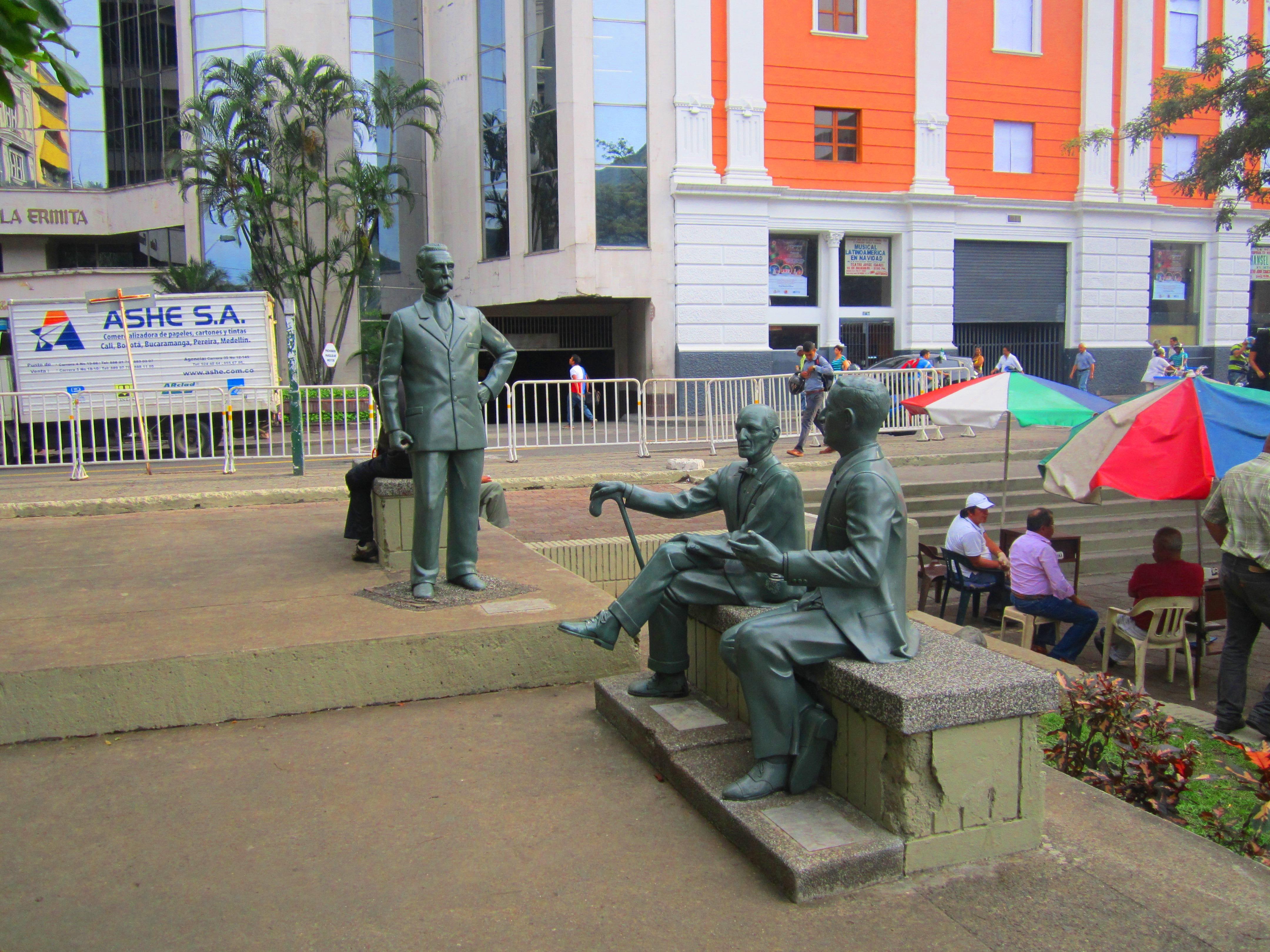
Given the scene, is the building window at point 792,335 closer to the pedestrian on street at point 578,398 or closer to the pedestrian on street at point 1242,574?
the pedestrian on street at point 578,398

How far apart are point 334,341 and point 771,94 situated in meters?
12.5

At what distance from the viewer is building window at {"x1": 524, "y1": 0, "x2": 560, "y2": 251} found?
22.5m

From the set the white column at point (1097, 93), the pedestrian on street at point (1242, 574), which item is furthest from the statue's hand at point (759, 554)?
the white column at point (1097, 93)

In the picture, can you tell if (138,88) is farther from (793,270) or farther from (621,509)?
(621,509)

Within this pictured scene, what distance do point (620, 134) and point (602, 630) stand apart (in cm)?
2010

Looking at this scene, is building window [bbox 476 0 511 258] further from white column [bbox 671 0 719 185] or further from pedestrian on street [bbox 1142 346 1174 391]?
pedestrian on street [bbox 1142 346 1174 391]

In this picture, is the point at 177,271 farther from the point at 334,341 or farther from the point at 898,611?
the point at 898,611

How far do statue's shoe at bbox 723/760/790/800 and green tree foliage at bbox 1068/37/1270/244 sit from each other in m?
16.5

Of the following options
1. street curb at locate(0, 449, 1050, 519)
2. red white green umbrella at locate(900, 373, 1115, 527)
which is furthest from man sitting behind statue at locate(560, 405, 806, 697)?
red white green umbrella at locate(900, 373, 1115, 527)

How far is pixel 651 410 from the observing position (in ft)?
71.9

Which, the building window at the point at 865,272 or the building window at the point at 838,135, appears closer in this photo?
the building window at the point at 838,135

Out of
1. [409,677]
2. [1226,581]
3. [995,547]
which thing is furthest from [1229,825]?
[995,547]

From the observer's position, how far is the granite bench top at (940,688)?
3010mm

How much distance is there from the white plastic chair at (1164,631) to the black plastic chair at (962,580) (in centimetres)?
138
